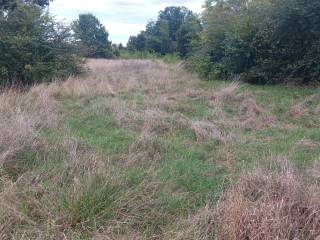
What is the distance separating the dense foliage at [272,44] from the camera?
41.7 ft

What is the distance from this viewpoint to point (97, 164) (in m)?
4.50

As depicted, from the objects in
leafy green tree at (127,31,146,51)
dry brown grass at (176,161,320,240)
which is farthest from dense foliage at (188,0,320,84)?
leafy green tree at (127,31,146,51)

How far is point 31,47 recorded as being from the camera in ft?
43.0

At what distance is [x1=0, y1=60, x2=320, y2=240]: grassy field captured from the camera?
3.29 metres

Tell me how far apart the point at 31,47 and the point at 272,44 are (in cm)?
837

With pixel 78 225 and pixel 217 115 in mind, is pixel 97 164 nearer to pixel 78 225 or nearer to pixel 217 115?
pixel 78 225

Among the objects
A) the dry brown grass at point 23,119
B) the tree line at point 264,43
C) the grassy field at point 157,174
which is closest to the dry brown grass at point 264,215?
the grassy field at point 157,174

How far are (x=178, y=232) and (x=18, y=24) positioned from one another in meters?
11.7

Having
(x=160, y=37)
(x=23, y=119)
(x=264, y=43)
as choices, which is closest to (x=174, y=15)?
(x=160, y=37)

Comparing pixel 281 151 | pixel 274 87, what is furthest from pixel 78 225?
pixel 274 87

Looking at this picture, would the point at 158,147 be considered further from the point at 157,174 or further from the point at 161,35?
the point at 161,35

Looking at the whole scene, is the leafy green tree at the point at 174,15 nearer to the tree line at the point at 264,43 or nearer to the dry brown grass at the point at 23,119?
the tree line at the point at 264,43

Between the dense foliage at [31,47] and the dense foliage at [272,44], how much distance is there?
6.13 meters

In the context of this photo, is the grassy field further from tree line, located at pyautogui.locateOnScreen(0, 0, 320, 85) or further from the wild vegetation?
tree line, located at pyautogui.locateOnScreen(0, 0, 320, 85)
